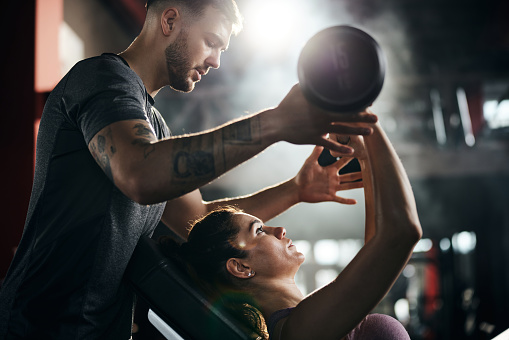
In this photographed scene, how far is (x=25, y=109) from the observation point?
2646 mm

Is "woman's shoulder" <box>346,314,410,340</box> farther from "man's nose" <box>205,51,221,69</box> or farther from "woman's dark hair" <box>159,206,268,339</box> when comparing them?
"man's nose" <box>205,51,221,69</box>

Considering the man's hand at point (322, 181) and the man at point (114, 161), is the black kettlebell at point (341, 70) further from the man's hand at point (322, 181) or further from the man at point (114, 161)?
the man's hand at point (322, 181)

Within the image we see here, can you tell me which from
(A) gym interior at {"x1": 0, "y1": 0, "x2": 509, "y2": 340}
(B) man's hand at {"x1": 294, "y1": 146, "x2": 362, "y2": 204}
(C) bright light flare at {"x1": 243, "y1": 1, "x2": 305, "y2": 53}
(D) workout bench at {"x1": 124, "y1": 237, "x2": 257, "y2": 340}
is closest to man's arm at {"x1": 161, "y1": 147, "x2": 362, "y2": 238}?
(B) man's hand at {"x1": 294, "y1": 146, "x2": 362, "y2": 204}

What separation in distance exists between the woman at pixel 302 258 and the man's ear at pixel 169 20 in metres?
0.56

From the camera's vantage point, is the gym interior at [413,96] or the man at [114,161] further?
the gym interior at [413,96]

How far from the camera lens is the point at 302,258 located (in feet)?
4.72

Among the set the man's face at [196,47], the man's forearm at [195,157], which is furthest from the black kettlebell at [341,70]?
the man's face at [196,47]

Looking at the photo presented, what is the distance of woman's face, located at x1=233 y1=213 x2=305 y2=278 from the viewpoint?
1397mm

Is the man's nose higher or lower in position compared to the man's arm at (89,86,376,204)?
higher

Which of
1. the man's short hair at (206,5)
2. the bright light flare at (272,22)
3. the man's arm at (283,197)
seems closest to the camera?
the man's short hair at (206,5)

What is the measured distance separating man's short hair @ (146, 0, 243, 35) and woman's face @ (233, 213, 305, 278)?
0.59 metres

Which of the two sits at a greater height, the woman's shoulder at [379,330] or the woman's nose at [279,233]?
the woman's nose at [279,233]

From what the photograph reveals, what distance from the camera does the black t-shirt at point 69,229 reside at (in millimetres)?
1022

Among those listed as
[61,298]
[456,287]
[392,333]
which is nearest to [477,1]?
[456,287]
